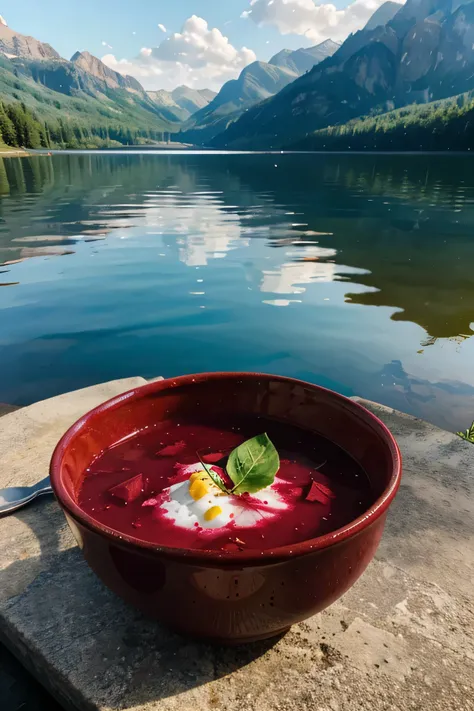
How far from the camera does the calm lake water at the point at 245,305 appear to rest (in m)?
7.27

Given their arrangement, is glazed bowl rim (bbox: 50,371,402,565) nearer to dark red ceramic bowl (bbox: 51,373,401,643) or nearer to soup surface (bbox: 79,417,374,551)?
dark red ceramic bowl (bbox: 51,373,401,643)

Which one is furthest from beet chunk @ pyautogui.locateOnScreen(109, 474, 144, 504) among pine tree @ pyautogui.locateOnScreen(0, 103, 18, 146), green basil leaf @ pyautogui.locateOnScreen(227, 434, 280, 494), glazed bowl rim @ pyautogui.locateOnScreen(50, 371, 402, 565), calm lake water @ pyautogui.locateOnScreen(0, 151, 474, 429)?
pine tree @ pyautogui.locateOnScreen(0, 103, 18, 146)

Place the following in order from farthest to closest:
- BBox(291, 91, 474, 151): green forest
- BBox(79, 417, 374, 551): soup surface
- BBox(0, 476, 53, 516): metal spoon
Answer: BBox(291, 91, 474, 151): green forest → BBox(0, 476, 53, 516): metal spoon → BBox(79, 417, 374, 551): soup surface

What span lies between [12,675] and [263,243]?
583 inches

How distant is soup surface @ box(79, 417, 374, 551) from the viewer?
1.59 m

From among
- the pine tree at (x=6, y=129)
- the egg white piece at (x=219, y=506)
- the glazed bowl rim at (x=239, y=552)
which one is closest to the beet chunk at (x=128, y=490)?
the egg white piece at (x=219, y=506)

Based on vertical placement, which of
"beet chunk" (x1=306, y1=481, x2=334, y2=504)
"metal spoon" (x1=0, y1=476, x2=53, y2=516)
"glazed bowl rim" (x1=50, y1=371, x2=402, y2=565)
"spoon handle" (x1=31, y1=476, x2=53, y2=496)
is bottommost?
"metal spoon" (x1=0, y1=476, x2=53, y2=516)

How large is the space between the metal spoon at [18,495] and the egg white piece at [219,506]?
1.35m

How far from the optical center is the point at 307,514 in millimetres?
1690

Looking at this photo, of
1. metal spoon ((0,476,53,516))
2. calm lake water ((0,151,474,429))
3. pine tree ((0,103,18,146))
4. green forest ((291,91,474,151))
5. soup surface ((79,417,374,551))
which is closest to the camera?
soup surface ((79,417,374,551))

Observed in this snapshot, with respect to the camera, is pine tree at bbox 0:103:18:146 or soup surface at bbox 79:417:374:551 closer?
soup surface at bbox 79:417:374:551

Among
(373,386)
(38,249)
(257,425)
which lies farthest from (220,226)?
(257,425)

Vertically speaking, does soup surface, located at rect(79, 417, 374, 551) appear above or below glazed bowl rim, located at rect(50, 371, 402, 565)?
below

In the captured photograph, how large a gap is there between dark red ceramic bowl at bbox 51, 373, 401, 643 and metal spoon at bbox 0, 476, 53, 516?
39.3 inches
